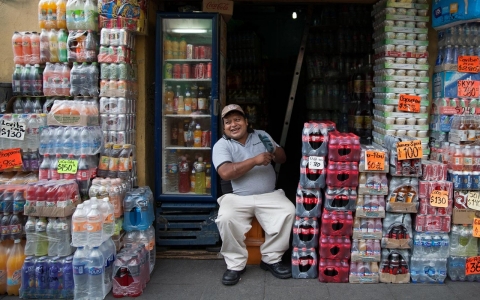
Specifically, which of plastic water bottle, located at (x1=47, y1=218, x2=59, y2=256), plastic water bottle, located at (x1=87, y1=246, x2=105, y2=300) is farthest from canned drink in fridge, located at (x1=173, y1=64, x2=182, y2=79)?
plastic water bottle, located at (x1=87, y1=246, x2=105, y2=300)

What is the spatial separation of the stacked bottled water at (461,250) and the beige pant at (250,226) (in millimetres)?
1530

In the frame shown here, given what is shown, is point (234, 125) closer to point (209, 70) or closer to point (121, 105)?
point (209, 70)

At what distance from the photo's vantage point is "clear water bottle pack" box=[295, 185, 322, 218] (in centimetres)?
440

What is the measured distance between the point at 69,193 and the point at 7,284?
3.24ft

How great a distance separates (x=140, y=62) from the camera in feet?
16.9

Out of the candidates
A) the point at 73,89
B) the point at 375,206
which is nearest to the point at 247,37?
the point at 73,89

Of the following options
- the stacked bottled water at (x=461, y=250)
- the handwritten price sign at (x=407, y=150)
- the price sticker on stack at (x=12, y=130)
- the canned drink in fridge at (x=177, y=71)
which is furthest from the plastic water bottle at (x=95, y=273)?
the stacked bottled water at (x=461, y=250)

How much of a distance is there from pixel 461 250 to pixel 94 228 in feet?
11.0

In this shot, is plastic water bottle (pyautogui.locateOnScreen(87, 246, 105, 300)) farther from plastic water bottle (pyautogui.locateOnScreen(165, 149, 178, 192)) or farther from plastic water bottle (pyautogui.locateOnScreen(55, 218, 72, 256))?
plastic water bottle (pyautogui.locateOnScreen(165, 149, 178, 192))

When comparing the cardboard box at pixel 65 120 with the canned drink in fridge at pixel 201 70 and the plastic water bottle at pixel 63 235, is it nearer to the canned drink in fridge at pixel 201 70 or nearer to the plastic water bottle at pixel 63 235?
the plastic water bottle at pixel 63 235

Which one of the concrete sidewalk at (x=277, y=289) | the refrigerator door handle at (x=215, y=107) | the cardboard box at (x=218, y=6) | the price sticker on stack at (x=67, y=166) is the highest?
the cardboard box at (x=218, y=6)

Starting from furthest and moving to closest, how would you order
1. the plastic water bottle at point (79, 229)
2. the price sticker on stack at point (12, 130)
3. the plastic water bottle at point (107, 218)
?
the price sticker on stack at point (12, 130) → the plastic water bottle at point (107, 218) → the plastic water bottle at point (79, 229)

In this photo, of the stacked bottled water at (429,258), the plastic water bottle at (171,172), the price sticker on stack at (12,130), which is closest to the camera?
the stacked bottled water at (429,258)

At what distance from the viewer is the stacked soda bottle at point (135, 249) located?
4.09m
